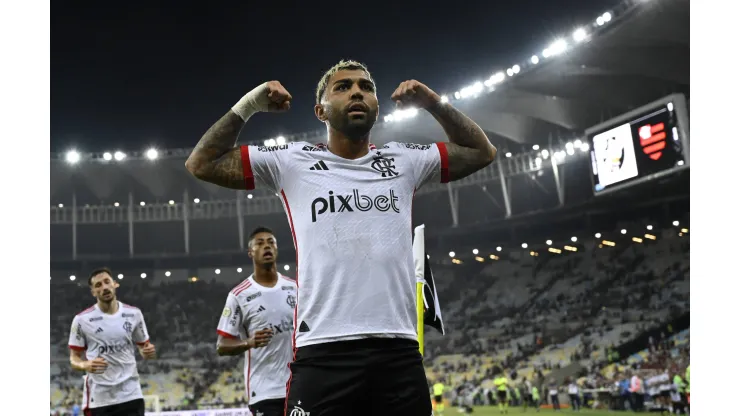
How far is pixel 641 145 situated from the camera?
83.6 feet

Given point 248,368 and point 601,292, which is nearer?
point 248,368

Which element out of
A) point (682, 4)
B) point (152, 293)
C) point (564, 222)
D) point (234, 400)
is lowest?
point (234, 400)

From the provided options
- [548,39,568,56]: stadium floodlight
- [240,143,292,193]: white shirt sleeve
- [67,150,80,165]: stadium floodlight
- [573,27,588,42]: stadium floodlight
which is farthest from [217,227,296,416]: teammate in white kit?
[67,150,80,165]: stadium floodlight

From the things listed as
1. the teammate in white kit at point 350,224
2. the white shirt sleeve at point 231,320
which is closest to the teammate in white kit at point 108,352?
the white shirt sleeve at point 231,320

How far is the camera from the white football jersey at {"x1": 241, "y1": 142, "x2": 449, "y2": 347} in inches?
134

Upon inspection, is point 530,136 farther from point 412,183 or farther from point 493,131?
point 412,183

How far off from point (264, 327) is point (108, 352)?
9.56ft

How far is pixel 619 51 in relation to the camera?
28297 millimetres

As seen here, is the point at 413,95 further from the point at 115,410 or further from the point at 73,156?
the point at 73,156

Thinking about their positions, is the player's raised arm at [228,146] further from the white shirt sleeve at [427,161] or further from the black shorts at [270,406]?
the black shorts at [270,406]

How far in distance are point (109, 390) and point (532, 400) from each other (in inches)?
903

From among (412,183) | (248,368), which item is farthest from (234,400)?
(412,183)

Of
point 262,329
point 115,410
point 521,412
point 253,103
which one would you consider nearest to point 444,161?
point 253,103

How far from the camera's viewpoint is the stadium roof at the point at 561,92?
26609 millimetres
